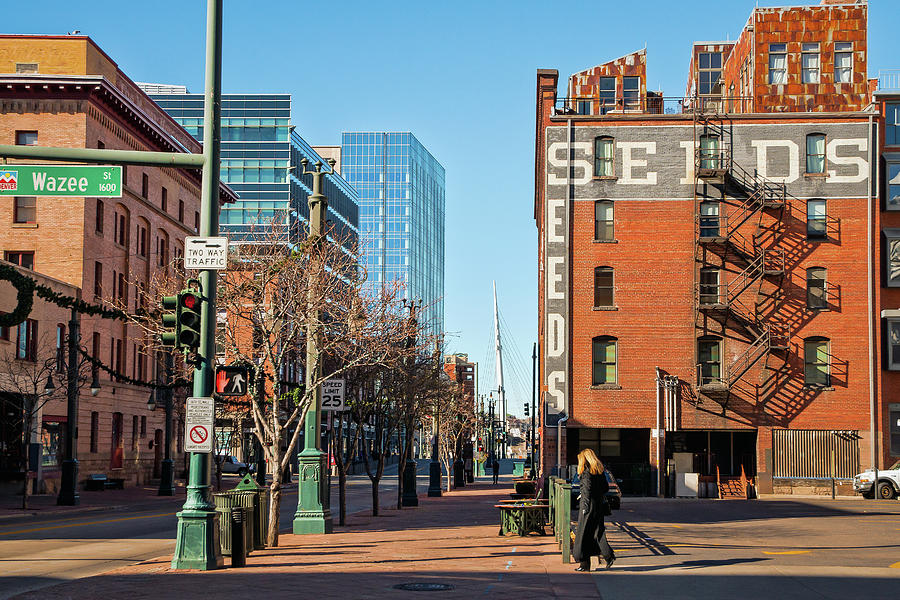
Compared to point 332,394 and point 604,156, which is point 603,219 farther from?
point 332,394

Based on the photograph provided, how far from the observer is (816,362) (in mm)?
45594

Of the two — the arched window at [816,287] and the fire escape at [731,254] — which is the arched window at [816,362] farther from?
the arched window at [816,287]

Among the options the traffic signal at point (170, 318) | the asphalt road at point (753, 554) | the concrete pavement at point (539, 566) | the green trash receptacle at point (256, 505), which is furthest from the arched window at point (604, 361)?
the traffic signal at point (170, 318)

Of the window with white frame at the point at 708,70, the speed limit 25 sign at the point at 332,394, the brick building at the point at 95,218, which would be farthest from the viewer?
the window with white frame at the point at 708,70

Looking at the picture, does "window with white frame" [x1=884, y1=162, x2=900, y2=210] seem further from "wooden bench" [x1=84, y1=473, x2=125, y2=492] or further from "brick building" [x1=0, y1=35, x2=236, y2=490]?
"wooden bench" [x1=84, y1=473, x2=125, y2=492]

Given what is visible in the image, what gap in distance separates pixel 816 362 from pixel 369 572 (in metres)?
34.6

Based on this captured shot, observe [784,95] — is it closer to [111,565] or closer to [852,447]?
[852,447]

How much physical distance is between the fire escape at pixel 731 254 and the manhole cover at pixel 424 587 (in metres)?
32.5

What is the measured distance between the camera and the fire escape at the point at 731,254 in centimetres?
4528

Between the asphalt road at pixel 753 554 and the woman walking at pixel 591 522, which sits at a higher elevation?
the woman walking at pixel 591 522

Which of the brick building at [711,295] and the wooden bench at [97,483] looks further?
the wooden bench at [97,483]

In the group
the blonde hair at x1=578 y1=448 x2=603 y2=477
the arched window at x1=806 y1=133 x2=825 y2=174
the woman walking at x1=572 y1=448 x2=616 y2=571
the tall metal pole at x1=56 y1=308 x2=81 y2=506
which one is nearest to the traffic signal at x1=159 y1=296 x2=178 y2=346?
the woman walking at x1=572 y1=448 x2=616 y2=571

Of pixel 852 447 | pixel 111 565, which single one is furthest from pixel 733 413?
pixel 111 565

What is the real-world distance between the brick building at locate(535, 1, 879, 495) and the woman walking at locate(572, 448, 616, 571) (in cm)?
2902
